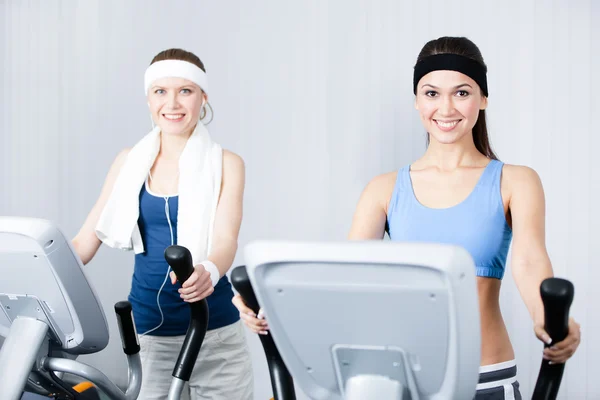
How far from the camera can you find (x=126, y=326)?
73.7 inches

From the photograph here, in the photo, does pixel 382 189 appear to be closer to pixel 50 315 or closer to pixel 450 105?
pixel 450 105

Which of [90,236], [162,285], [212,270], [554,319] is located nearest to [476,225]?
[554,319]

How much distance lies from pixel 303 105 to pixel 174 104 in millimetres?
1045

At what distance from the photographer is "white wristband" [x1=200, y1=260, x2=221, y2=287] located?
195cm

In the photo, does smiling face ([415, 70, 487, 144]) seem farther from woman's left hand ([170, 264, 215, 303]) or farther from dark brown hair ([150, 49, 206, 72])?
dark brown hair ([150, 49, 206, 72])

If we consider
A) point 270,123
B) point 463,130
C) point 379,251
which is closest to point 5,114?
point 270,123

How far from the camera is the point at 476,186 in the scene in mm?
1679

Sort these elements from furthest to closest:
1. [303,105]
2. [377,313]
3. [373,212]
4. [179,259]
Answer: [303,105], [373,212], [179,259], [377,313]

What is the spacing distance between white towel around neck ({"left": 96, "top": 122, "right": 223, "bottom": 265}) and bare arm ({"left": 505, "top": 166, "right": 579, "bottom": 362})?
915mm

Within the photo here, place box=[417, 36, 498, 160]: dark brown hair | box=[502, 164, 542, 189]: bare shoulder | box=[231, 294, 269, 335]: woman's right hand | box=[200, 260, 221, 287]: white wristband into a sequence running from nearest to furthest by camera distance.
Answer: box=[231, 294, 269, 335]: woman's right hand
box=[502, 164, 542, 189]: bare shoulder
box=[417, 36, 498, 160]: dark brown hair
box=[200, 260, 221, 287]: white wristband

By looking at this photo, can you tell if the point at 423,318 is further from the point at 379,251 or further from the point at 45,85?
the point at 45,85

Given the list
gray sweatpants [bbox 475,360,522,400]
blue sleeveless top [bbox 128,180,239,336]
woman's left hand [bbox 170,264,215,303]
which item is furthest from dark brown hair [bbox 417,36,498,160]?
blue sleeveless top [bbox 128,180,239,336]

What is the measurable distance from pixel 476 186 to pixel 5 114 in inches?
107

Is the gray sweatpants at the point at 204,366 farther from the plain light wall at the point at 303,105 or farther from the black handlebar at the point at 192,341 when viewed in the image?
the plain light wall at the point at 303,105
